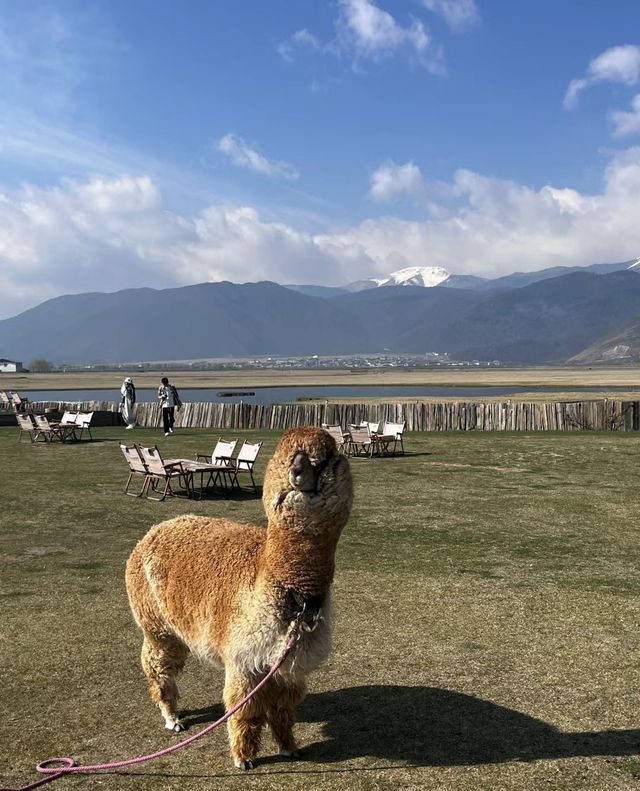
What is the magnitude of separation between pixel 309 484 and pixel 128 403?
23.8 m

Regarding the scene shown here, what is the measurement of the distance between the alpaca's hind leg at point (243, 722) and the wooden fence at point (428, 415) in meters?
22.1

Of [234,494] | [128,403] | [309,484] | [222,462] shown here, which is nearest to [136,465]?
[222,462]

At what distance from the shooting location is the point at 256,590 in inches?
168

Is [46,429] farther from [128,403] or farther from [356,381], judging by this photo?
[356,381]

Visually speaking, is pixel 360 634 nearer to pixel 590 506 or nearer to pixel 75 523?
pixel 75 523

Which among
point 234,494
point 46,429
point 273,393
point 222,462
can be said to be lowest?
point 234,494

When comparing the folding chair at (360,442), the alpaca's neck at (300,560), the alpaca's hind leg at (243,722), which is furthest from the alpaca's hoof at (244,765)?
the folding chair at (360,442)

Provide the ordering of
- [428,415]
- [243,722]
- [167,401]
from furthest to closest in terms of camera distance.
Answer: [428,415] → [167,401] → [243,722]

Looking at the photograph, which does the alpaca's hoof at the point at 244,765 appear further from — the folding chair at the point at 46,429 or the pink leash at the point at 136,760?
the folding chair at the point at 46,429

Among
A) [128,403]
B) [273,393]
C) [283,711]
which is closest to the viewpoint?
[283,711]

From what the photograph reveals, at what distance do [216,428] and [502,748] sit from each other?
946 inches

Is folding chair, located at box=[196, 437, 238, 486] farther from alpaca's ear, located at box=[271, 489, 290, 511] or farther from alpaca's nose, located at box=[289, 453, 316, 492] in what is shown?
alpaca's nose, located at box=[289, 453, 316, 492]

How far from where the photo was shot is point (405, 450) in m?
21.0

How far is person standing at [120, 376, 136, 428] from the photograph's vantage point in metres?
26.0
